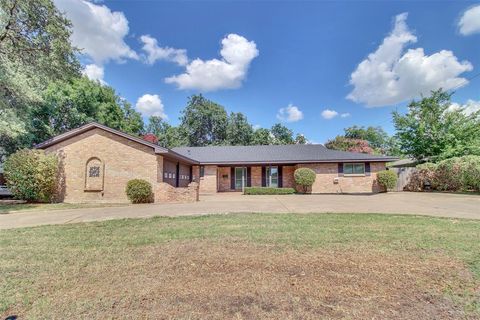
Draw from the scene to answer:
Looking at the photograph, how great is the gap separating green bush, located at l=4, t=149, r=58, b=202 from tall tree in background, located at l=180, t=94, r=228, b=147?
28.6 m

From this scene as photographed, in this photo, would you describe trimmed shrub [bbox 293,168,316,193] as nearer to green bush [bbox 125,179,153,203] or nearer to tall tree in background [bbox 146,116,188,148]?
green bush [bbox 125,179,153,203]

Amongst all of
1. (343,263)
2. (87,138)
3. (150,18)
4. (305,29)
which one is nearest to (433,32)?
(305,29)

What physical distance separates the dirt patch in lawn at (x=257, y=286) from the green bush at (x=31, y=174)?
40.1 feet

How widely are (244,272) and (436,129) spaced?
25.4 meters

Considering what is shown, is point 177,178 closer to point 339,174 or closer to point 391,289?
point 339,174

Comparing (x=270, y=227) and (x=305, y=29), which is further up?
(x=305, y=29)

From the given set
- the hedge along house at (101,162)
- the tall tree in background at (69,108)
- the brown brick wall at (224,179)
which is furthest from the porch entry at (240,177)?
the tall tree in background at (69,108)

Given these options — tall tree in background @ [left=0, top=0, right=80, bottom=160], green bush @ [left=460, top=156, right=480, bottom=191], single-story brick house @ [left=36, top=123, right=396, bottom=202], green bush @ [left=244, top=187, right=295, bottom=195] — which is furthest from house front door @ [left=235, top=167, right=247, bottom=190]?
green bush @ [left=460, top=156, right=480, bottom=191]

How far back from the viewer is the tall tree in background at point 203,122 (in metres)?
41.8

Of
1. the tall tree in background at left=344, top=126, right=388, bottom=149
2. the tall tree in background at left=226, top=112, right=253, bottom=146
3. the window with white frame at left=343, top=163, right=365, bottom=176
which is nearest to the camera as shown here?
the window with white frame at left=343, top=163, right=365, bottom=176

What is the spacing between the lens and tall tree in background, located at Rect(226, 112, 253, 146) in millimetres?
41156

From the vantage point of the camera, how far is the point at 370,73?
2200 cm

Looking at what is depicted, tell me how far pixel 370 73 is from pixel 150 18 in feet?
58.5

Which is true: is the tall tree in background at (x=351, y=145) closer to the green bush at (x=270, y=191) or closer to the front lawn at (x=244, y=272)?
the green bush at (x=270, y=191)
